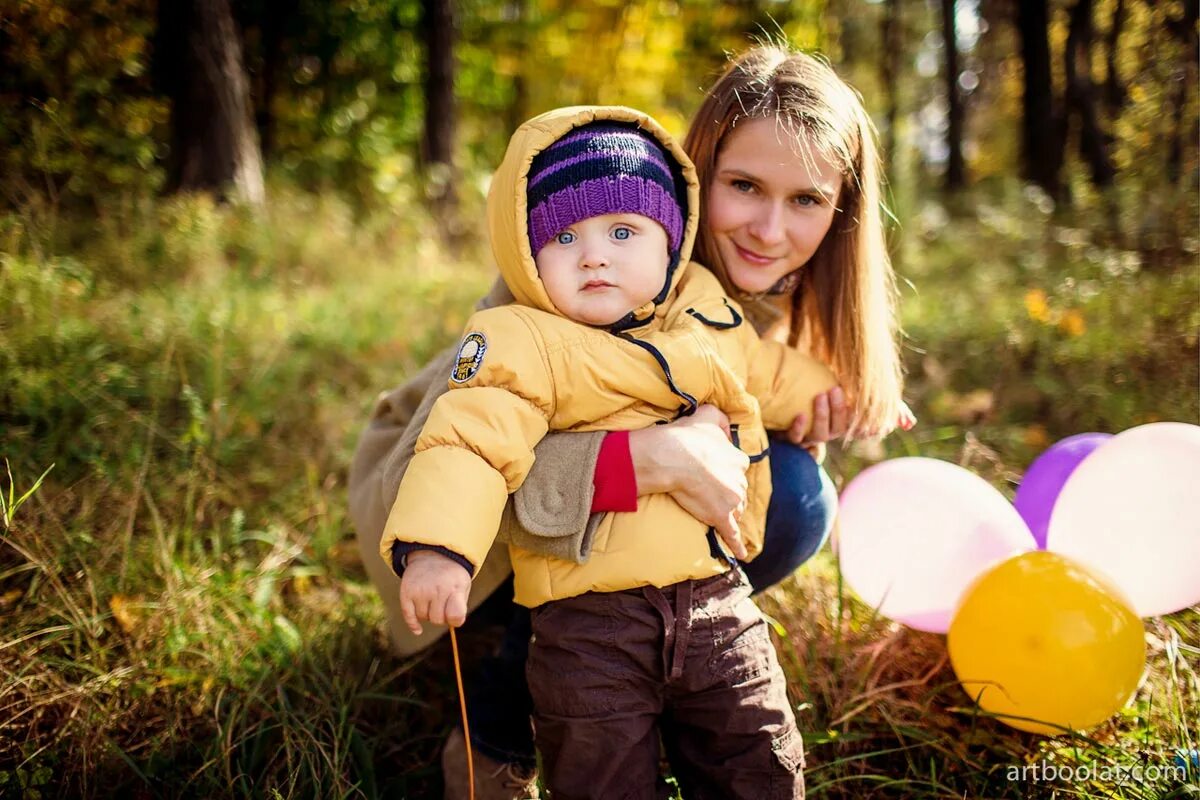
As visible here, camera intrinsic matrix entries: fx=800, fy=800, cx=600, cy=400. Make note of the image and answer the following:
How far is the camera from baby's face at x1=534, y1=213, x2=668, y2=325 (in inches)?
61.2

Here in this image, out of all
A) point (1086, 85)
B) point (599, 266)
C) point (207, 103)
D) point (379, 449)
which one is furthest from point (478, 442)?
point (1086, 85)

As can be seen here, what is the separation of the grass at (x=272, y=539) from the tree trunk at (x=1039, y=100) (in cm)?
433

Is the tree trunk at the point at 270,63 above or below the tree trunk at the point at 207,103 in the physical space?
above

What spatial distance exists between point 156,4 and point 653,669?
403cm

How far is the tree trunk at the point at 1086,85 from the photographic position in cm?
603

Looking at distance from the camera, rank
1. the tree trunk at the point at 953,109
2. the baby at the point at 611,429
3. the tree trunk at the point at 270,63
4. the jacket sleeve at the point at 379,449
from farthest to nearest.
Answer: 1. the tree trunk at the point at 953,109
2. the tree trunk at the point at 270,63
3. the jacket sleeve at the point at 379,449
4. the baby at the point at 611,429

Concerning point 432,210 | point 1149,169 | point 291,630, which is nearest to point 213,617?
point 291,630

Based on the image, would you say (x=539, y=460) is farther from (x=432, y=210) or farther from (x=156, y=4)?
(x=432, y=210)

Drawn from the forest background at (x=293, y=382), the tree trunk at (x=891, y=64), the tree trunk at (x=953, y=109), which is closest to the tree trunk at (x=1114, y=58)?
the forest background at (x=293, y=382)

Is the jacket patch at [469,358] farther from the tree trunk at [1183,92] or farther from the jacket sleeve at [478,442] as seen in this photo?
the tree trunk at [1183,92]

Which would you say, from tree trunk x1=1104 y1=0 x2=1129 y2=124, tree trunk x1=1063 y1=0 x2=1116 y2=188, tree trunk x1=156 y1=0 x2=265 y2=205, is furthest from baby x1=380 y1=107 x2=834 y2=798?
tree trunk x1=1063 y1=0 x2=1116 y2=188

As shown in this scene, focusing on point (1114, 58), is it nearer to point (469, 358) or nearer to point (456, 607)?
point (469, 358)

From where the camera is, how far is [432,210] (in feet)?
20.5

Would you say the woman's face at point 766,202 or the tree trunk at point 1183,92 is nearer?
the woman's face at point 766,202
